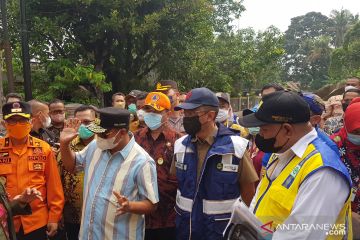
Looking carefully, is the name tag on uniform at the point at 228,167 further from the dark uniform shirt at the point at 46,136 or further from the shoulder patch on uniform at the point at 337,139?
the dark uniform shirt at the point at 46,136

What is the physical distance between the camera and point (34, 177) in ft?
11.1

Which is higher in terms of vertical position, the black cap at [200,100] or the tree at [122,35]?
the tree at [122,35]

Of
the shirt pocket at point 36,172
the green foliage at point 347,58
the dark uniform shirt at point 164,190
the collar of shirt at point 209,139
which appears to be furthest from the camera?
the green foliage at point 347,58

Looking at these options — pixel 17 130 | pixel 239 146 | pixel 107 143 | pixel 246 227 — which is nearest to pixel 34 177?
pixel 17 130

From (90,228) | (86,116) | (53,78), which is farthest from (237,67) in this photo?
(90,228)

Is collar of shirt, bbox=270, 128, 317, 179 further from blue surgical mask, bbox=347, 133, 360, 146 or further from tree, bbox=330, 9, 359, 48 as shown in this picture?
tree, bbox=330, 9, 359, 48

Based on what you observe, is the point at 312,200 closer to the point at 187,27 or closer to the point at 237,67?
the point at 187,27

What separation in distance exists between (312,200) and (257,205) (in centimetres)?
44

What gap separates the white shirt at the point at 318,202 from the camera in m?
1.73

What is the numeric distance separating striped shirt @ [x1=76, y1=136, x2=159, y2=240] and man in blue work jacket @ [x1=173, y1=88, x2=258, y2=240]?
0.31 meters

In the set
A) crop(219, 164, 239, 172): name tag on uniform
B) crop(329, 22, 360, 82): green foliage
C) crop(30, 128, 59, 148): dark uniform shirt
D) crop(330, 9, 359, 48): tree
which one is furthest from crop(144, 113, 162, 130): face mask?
crop(330, 9, 359, 48): tree

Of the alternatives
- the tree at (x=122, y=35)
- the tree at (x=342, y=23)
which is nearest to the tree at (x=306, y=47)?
the tree at (x=342, y=23)

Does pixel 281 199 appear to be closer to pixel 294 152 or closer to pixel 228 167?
pixel 294 152

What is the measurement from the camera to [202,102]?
3197 mm
